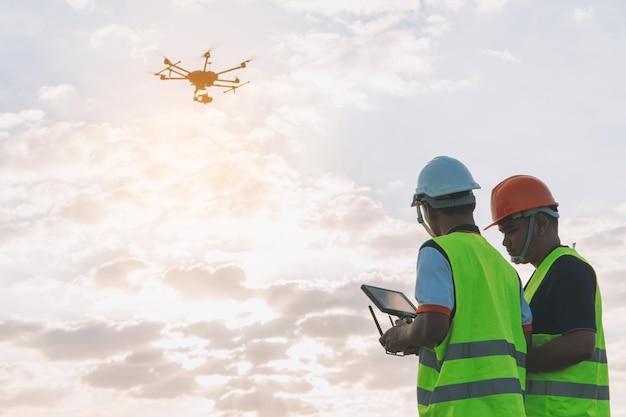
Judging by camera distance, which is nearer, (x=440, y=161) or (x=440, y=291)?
(x=440, y=291)

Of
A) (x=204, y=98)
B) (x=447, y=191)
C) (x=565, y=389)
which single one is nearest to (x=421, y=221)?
(x=447, y=191)

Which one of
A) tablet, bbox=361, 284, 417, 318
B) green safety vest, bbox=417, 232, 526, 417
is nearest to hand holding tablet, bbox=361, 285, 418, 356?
tablet, bbox=361, 284, 417, 318

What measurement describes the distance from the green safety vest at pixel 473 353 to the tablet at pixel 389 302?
0.42m

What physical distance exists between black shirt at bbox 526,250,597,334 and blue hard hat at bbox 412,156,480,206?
3.88 feet

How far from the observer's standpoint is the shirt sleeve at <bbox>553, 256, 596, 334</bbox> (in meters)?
7.32

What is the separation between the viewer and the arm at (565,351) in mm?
7238

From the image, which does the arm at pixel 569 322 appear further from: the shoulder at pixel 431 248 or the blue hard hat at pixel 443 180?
the shoulder at pixel 431 248

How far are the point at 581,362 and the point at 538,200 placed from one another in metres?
1.64

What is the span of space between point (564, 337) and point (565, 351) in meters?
0.12

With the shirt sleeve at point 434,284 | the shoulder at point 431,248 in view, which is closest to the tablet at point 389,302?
the shirt sleeve at point 434,284

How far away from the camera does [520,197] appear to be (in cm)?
815

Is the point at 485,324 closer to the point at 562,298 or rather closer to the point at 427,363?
the point at 427,363

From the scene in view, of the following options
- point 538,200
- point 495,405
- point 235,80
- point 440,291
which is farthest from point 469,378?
point 235,80

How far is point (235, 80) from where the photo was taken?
248ft
